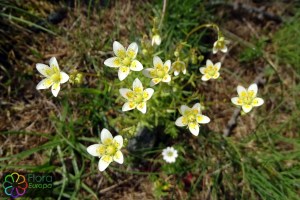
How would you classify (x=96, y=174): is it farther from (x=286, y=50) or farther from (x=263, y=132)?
(x=286, y=50)

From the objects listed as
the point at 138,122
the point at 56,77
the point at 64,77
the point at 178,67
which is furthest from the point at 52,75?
the point at 178,67

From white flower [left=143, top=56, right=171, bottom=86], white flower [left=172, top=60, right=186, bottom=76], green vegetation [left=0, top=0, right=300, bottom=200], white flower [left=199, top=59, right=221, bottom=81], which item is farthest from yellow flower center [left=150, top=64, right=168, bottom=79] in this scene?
white flower [left=199, top=59, right=221, bottom=81]

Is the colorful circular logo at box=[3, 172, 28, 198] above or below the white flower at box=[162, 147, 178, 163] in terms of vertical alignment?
below

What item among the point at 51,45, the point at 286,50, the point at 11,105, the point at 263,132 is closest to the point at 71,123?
the point at 11,105

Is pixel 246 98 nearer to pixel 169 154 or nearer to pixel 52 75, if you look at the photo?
pixel 169 154

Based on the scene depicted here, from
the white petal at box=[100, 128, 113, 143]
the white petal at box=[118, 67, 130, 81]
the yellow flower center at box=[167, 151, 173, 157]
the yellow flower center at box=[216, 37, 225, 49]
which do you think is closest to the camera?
the white petal at box=[100, 128, 113, 143]

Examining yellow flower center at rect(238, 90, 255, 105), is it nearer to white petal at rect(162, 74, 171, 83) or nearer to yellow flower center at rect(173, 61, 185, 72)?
yellow flower center at rect(173, 61, 185, 72)

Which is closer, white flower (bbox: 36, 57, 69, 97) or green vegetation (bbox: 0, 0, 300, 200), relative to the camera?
white flower (bbox: 36, 57, 69, 97)
